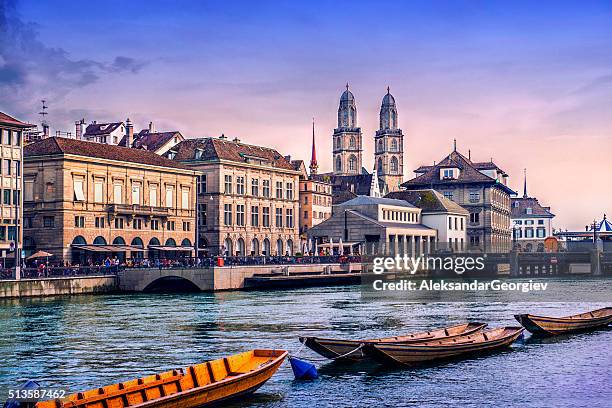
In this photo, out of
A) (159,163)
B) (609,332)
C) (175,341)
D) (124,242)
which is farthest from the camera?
(159,163)

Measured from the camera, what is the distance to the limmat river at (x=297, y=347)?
39781 mm

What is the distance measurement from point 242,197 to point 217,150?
7863 mm

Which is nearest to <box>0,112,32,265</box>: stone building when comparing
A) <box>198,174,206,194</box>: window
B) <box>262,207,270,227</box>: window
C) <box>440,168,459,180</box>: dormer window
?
<box>198,174,206,194</box>: window

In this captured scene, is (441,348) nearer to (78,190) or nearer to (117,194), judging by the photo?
(78,190)

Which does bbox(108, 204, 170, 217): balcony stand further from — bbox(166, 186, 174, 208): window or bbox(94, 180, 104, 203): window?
bbox(94, 180, 104, 203): window

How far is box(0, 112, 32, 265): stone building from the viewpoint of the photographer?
339 feet

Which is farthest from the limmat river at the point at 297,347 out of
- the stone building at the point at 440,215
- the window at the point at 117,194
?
the stone building at the point at 440,215

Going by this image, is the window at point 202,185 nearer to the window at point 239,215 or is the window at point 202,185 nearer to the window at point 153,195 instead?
the window at point 239,215

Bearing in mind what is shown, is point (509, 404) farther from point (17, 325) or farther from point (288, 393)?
point (17, 325)

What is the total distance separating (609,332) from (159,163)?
248 ft

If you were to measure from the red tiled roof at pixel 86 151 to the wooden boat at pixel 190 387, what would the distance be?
75.7 m

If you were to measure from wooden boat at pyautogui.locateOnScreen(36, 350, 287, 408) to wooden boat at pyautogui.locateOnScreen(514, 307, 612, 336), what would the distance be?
2242 cm

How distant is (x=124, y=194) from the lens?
388 feet

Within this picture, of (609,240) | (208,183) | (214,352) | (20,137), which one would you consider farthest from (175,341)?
(609,240)
